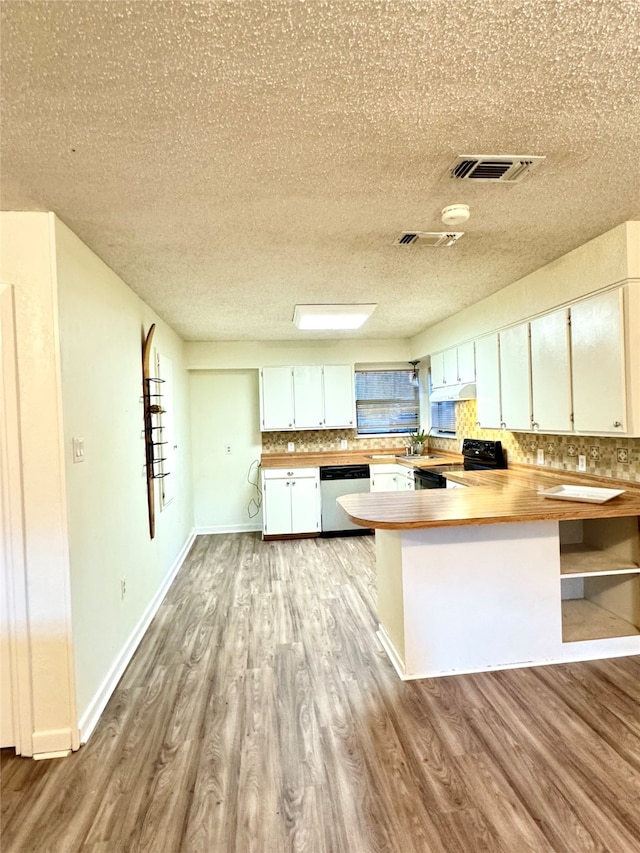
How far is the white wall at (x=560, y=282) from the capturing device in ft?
7.64

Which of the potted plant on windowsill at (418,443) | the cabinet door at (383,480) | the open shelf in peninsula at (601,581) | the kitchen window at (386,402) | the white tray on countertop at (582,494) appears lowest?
the open shelf in peninsula at (601,581)

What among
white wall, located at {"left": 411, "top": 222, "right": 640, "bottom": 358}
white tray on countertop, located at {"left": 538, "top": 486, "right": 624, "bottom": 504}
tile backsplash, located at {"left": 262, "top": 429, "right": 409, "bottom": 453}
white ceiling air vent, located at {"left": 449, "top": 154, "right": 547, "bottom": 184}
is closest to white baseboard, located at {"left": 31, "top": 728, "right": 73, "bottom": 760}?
white tray on countertop, located at {"left": 538, "top": 486, "right": 624, "bottom": 504}

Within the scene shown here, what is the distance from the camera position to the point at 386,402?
229 inches

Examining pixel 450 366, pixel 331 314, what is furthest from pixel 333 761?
pixel 450 366

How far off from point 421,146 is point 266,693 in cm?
259

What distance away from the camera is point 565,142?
61.3 inches

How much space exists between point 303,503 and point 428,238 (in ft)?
11.3

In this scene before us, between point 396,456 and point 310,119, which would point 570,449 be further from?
point 310,119

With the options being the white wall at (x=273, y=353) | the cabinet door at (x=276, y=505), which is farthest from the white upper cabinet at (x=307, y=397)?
the cabinet door at (x=276, y=505)

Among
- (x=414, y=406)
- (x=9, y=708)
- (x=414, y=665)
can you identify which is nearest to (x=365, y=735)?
(x=414, y=665)

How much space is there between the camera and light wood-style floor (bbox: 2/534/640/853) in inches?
57.5

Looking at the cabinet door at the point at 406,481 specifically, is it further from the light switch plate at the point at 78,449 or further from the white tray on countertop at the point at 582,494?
the light switch plate at the point at 78,449

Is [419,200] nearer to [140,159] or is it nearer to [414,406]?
[140,159]

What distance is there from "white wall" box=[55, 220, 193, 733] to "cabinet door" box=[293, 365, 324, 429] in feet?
7.28
